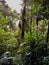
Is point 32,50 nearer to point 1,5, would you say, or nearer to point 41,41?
point 41,41

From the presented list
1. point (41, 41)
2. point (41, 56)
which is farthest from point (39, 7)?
point (41, 56)

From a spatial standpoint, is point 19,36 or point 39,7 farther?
point 19,36

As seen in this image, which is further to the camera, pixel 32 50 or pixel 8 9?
pixel 8 9

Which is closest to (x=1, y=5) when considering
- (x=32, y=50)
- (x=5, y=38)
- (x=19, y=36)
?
(x=19, y=36)

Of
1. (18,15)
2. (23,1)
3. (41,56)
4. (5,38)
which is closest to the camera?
(41,56)

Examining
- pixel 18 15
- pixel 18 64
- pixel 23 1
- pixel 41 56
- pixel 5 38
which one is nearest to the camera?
pixel 41 56

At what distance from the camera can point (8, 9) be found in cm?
1430

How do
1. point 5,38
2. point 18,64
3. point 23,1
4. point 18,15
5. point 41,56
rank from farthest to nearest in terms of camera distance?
point 18,15
point 23,1
point 5,38
point 18,64
point 41,56

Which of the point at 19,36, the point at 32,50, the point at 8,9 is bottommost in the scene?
the point at 19,36

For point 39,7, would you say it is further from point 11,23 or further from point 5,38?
point 11,23

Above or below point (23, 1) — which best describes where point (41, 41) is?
below

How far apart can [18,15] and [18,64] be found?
6.95 m

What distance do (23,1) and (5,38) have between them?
3713 mm

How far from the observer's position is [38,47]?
7.22 m
